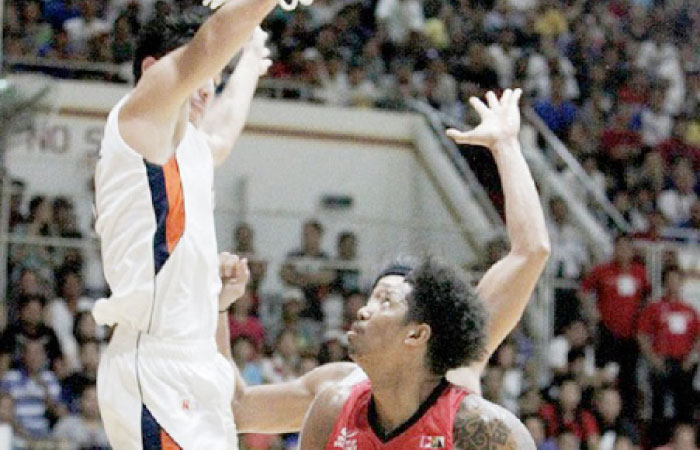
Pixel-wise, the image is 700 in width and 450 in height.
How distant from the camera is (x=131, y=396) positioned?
183 inches

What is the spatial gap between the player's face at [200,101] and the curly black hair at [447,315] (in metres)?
0.99

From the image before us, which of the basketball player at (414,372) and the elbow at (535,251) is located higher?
the elbow at (535,251)

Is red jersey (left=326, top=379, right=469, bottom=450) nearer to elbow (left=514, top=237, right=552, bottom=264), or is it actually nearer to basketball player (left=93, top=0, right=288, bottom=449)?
basketball player (left=93, top=0, right=288, bottom=449)

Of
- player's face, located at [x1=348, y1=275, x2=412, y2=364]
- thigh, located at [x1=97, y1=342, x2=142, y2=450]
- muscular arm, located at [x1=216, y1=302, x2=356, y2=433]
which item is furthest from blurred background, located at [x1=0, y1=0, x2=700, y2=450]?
player's face, located at [x1=348, y1=275, x2=412, y2=364]

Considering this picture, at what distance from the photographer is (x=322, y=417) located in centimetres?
476

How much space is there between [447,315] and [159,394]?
2.98ft

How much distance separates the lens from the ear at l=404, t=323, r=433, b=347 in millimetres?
4621

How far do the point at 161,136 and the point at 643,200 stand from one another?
10.5 m

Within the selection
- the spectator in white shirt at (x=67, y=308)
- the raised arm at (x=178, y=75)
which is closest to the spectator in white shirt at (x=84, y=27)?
the spectator in white shirt at (x=67, y=308)

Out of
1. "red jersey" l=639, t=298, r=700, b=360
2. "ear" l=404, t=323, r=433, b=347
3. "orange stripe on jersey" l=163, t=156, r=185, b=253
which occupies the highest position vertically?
"orange stripe on jersey" l=163, t=156, r=185, b=253

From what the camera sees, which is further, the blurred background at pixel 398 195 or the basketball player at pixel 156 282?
the blurred background at pixel 398 195

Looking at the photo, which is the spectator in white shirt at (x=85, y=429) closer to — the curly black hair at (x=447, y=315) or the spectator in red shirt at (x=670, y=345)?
the spectator in red shirt at (x=670, y=345)

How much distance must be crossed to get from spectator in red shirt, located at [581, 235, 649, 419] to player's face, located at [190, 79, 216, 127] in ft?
25.8

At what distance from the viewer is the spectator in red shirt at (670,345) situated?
1236 cm
